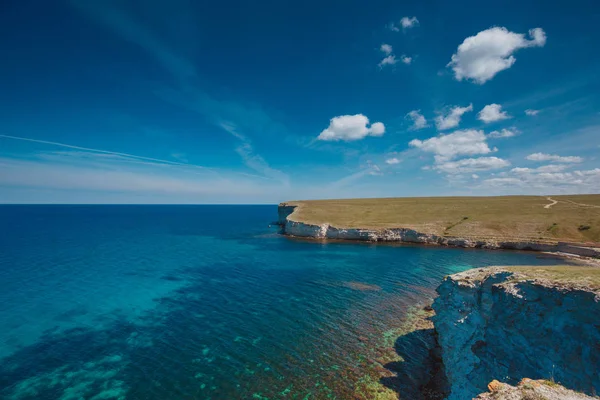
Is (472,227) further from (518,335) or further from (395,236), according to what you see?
(518,335)

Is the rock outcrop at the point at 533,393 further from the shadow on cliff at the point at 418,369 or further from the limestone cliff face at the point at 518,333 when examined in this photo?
the shadow on cliff at the point at 418,369

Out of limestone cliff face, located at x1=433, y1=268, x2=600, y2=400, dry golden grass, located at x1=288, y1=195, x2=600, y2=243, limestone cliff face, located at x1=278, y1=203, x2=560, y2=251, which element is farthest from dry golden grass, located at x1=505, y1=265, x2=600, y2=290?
dry golden grass, located at x1=288, y1=195, x2=600, y2=243

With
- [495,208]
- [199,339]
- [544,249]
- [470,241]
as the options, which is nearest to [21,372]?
[199,339]

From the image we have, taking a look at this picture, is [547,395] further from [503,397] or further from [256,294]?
[256,294]

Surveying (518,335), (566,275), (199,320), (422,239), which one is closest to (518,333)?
(518,335)

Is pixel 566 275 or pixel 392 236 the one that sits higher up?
pixel 566 275

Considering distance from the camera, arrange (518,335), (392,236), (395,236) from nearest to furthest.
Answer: (518,335) → (395,236) → (392,236)
